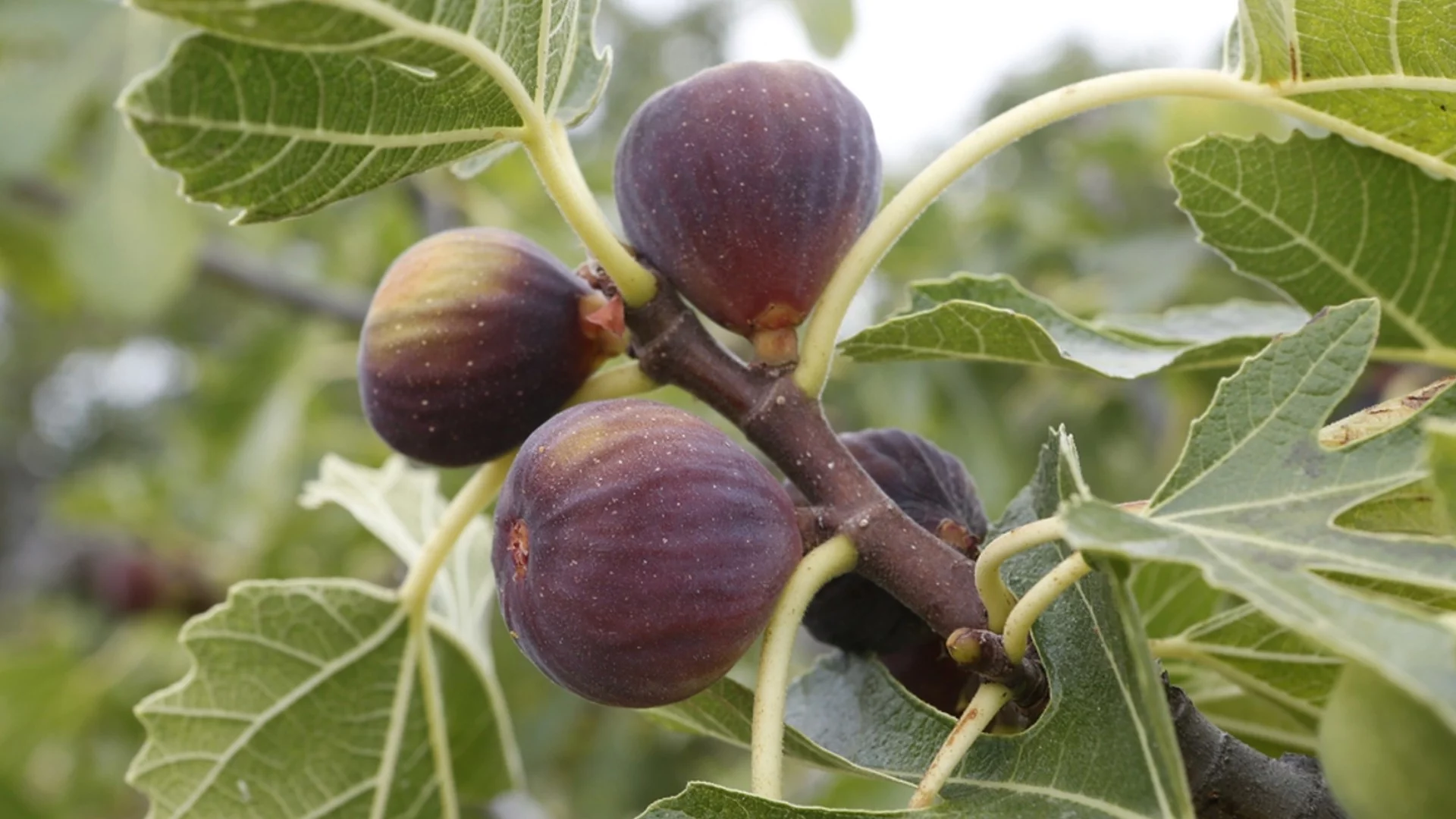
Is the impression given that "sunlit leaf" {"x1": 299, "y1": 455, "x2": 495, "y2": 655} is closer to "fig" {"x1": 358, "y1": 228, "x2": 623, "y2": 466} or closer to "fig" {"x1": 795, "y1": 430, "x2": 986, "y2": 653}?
"fig" {"x1": 358, "y1": 228, "x2": 623, "y2": 466}

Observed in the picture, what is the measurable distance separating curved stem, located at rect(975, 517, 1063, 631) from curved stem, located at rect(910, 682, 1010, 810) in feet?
0.18

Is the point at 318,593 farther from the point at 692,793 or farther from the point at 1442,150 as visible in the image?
the point at 1442,150

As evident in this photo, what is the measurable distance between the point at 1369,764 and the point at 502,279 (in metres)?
0.84

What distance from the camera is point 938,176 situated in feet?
3.77

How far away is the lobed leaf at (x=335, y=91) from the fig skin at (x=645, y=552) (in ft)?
0.88

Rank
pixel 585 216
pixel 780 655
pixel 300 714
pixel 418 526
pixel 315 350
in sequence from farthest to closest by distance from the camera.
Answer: pixel 315 350 < pixel 418 526 < pixel 300 714 < pixel 585 216 < pixel 780 655

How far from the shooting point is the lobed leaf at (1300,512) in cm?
72

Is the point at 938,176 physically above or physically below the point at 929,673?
above

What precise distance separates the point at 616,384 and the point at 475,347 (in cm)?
14

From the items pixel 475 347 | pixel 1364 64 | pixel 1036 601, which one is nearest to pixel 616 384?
pixel 475 347

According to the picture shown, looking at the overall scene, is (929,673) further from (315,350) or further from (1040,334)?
(315,350)

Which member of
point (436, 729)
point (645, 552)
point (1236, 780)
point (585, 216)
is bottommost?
point (436, 729)

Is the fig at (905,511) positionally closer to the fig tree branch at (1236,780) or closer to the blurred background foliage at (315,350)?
the fig tree branch at (1236,780)

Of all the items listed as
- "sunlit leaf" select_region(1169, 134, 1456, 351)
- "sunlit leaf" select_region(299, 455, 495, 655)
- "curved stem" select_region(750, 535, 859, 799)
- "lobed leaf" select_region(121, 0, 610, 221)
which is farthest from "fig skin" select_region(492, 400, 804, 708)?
"sunlit leaf" select_region(299, 455, 495, 655)
